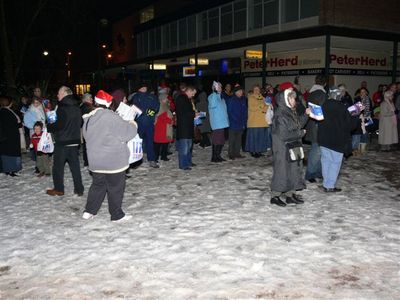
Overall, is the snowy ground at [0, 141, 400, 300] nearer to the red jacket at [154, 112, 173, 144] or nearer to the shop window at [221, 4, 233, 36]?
the red jacket at [154, 112, 173, 144]

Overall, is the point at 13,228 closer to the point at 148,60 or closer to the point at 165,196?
the point at 165,196

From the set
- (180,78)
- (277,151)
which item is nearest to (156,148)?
(277,151)

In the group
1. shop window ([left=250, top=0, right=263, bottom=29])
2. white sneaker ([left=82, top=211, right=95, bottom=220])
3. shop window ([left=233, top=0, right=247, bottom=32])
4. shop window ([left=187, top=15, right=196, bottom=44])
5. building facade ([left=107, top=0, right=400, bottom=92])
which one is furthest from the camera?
shop window ([left=187, top=15, right=196, bottom=44])

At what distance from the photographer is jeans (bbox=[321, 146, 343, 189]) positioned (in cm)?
768

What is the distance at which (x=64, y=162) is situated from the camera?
7.85 metres

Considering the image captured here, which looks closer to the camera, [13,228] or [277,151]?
[13,228]

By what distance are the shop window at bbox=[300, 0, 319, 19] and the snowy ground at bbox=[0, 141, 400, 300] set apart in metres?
14.9

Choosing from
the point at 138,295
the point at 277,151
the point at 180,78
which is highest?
the point at 180,78

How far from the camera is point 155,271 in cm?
461

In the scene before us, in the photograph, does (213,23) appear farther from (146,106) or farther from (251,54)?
(146,106)

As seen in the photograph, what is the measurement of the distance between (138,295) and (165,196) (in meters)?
3.80

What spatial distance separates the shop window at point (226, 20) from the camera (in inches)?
1109

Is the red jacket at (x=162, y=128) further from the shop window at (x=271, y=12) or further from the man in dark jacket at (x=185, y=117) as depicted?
the shop window at (x=271, y=12)

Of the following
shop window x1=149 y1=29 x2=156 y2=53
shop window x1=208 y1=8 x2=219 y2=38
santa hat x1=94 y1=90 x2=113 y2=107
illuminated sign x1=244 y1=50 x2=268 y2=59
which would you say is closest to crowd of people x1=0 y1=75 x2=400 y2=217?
santa hat x1=94 y1=90 x2=113 y2=107
